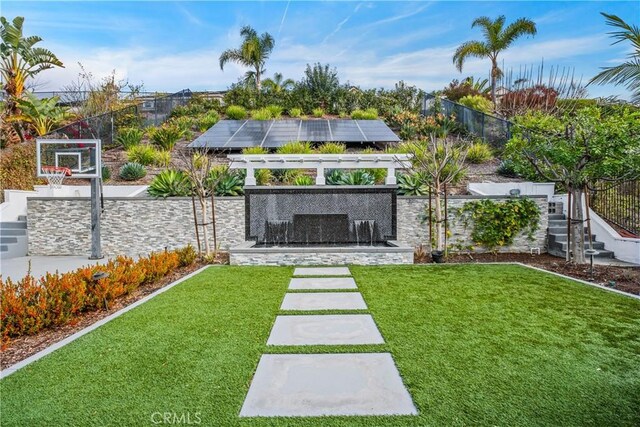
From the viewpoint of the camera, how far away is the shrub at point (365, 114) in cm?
1997

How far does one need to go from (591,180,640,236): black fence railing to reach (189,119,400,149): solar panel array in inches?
284

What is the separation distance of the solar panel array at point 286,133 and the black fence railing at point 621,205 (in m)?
7.20

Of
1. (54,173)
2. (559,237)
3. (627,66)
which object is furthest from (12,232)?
(627,66)

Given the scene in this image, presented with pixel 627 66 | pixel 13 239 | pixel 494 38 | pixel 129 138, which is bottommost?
pixel 13 239

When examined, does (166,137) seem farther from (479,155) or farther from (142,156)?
(479,155)

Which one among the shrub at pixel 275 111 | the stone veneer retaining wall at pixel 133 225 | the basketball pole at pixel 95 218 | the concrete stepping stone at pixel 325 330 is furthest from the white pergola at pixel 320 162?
the shrub at pixel 275 111

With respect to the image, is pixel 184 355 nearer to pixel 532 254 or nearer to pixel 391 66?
pixel 532 254

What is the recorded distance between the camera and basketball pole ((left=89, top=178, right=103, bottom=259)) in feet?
31.1

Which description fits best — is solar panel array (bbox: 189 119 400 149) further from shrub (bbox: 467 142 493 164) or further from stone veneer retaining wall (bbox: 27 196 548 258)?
stone veneer retaining wall (bbox: 27 196 548 258)

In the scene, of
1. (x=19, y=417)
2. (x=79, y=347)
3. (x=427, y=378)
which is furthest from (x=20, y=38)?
(x=427, y=378)

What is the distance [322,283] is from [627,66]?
7284 mm

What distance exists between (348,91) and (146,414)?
2216 cm

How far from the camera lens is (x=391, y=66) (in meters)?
22.1

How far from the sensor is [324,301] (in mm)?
5777
